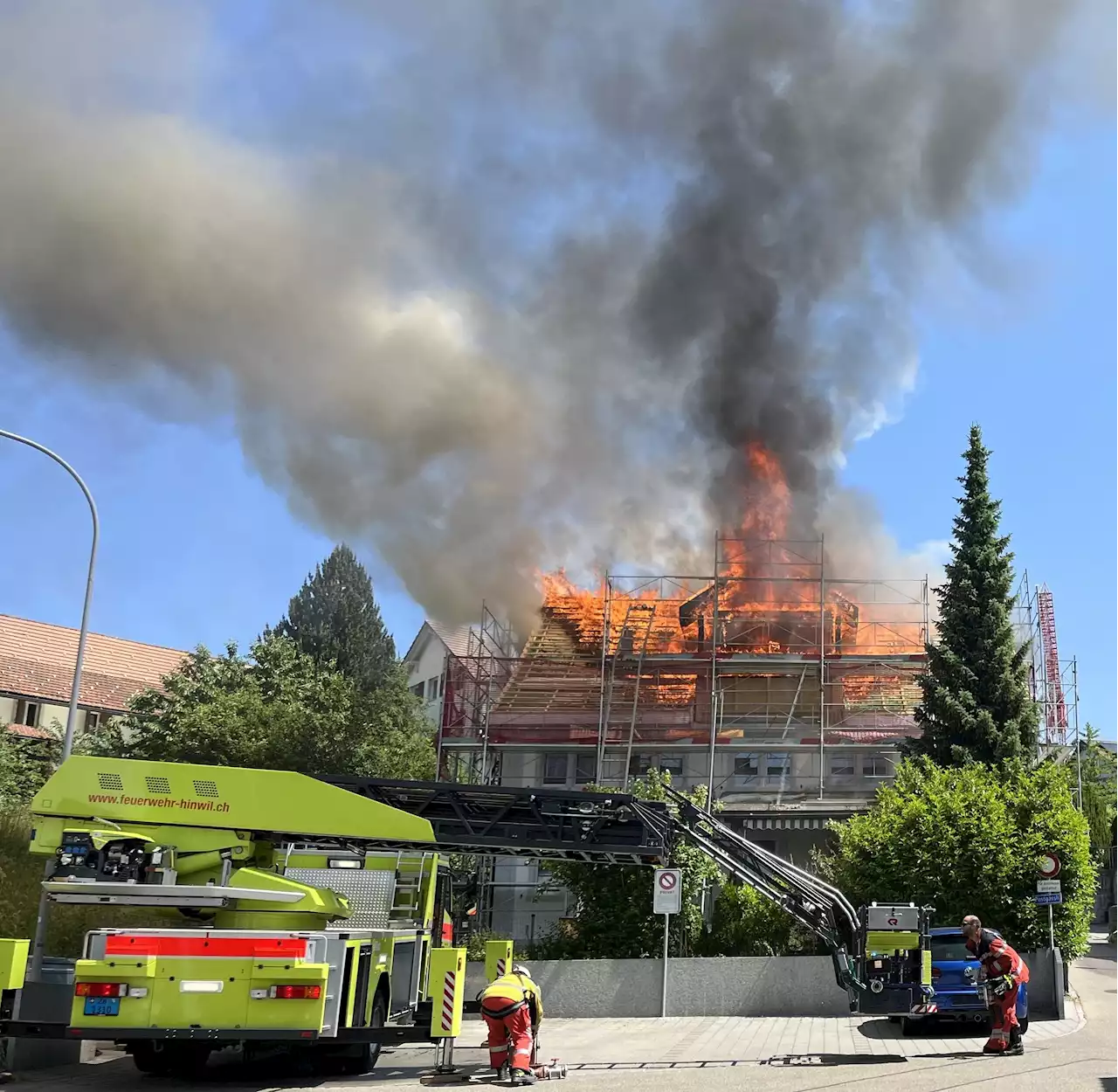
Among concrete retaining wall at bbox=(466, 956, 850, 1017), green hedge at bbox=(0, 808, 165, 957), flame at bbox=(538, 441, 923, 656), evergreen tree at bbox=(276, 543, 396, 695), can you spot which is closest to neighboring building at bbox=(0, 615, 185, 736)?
evergreen tree at bbox=(276, 543, 396, 695)

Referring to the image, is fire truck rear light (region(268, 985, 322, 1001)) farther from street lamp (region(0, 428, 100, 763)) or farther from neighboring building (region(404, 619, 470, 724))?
neighboring building (region(404, 619, 470, 724))

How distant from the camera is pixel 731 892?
22.3m

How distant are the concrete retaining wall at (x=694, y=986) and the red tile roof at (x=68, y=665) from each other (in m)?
42.3

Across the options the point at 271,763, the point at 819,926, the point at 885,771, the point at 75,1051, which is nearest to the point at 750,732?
the point at 885,771

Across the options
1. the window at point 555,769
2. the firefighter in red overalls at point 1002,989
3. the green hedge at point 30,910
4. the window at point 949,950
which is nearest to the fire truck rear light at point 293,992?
the green hedge at point 30,910

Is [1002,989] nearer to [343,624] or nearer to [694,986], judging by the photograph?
[694,986]

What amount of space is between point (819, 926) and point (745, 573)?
21.5 metres

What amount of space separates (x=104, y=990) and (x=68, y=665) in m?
56.0

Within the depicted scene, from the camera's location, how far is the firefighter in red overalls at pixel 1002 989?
14086 mm

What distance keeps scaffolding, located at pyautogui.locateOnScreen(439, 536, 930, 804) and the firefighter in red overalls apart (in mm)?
18243

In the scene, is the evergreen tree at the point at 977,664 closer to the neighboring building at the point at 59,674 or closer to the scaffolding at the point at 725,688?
the scaffolding at the point at 725,688

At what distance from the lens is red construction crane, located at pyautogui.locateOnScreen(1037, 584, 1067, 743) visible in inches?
1550

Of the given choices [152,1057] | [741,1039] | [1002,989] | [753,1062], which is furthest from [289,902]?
[1002,989]

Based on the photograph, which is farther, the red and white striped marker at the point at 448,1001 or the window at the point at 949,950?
the window at the point at 949,950
